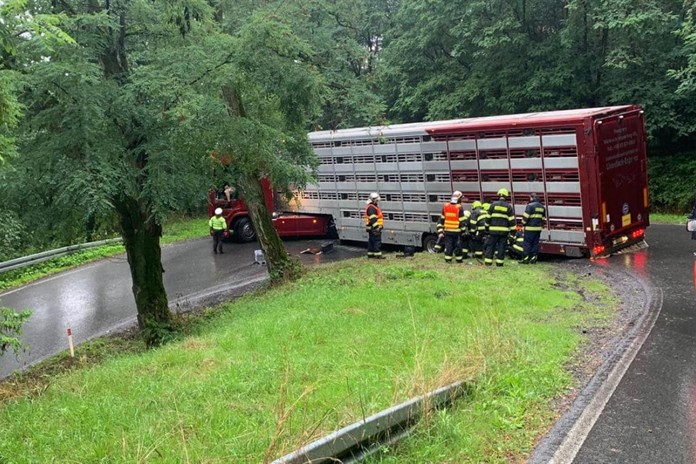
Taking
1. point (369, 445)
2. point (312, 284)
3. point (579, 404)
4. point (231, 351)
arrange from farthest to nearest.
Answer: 1. point (312, 284)
2. point (231, 351)
3. point (579, 404)
4. point (369, 445)

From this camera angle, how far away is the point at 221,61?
419 inches

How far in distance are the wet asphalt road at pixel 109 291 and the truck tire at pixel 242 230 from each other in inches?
12.1

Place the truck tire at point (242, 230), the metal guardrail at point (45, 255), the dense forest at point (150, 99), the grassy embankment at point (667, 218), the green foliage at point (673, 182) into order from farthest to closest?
1. the truck tire at point (242, 230)
2. the green foliage at point (673, 182)
3. the grassy embankment at point (667, 218)
4. the metal guardrail at point (45, 255)
5. the dense forest at point (150, 99)

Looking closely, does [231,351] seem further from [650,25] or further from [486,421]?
[650,25]

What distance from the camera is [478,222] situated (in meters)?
13.9

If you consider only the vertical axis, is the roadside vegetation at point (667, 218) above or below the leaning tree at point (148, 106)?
below

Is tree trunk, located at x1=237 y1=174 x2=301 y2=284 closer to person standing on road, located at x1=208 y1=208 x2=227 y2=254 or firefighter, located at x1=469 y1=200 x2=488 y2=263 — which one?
firefighter, located at x1=469 y1=200 x2=488 y2=263

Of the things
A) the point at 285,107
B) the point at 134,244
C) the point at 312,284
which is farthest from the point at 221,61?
the point at 312,284

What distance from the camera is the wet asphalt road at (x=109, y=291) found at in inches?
495

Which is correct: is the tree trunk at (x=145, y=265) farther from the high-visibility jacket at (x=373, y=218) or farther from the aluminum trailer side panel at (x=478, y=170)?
the aluminum trailer side panel at (x=478, y=170)

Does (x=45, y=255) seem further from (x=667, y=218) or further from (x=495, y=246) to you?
(x=667, y=218)

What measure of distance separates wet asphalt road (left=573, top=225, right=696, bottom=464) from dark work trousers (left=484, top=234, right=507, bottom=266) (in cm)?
394

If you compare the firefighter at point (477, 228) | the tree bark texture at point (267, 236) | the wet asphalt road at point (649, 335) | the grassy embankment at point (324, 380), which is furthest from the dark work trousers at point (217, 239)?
the grassy embankment at point (324, 380)

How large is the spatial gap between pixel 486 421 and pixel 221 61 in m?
7.75
